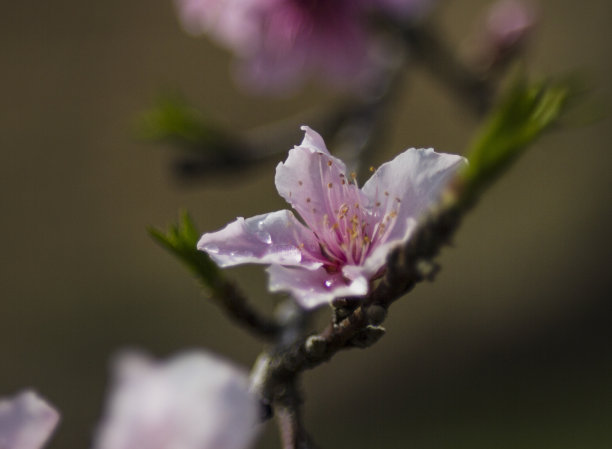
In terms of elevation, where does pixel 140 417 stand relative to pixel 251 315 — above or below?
below

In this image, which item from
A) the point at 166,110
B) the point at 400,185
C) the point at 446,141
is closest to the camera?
the point at 400,185

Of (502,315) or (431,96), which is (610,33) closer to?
(431,96)

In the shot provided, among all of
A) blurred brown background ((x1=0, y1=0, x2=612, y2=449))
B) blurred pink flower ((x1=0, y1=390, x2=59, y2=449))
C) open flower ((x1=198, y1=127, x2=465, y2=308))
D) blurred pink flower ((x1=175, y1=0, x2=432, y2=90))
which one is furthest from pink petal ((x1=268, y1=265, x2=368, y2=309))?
blurred brown background ((x1=0, y1=0, x2=612, y2=449))

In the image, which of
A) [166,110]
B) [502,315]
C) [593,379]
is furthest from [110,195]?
[166,110]

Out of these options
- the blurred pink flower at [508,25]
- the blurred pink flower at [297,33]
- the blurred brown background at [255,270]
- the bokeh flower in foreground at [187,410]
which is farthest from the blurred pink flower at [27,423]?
the blurred brown background at [255,270]

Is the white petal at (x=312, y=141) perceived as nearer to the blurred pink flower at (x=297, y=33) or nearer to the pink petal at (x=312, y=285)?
the pink petal at (x=312, y=285)

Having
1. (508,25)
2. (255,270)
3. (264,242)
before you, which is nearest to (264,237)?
(264,242)
